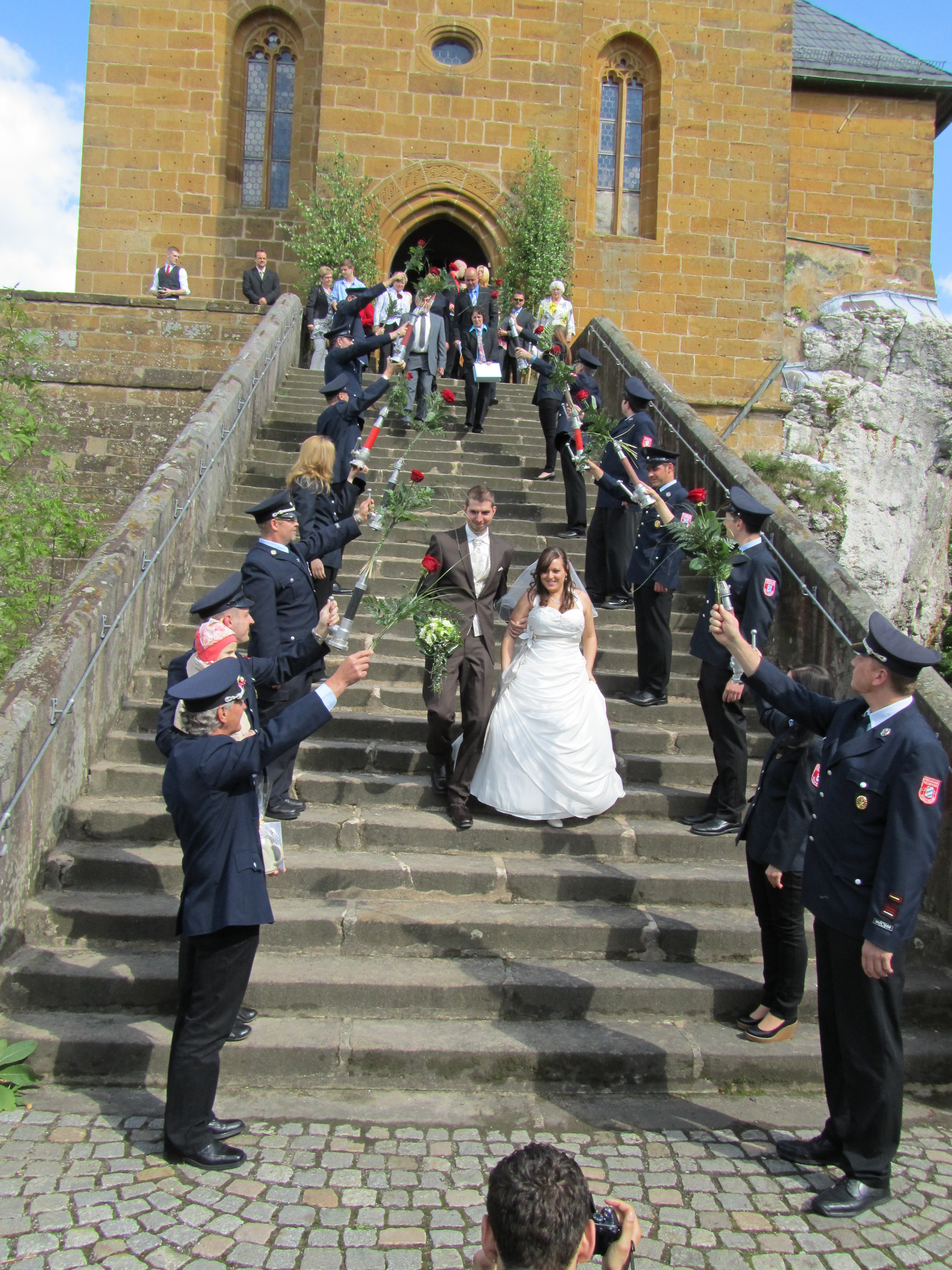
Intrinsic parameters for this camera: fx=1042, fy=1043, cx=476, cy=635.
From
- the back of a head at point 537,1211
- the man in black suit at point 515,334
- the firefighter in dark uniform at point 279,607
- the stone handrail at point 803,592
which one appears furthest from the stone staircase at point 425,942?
the man in black suit at point 515,334

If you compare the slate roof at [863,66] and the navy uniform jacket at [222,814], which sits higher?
the slate roof at [863,66]

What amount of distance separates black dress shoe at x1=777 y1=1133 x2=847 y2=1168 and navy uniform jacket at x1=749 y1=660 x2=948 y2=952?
34.1 inches

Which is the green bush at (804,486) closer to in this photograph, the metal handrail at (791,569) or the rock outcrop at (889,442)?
the rock outcrop at (889,442)

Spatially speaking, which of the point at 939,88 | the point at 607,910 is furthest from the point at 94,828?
the point at 939,88

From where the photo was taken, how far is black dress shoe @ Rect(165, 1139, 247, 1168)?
12.7 feet

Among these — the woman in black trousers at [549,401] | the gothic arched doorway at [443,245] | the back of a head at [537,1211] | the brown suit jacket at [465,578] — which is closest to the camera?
the back of a head at [537,1211]

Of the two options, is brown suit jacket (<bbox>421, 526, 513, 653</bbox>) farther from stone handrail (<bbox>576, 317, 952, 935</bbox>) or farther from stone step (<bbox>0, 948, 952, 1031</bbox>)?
stone handrail (<bbox>576, 317, 952, 935</bbox>)

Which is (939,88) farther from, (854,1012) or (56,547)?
(854,1012)

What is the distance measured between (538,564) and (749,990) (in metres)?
2.72

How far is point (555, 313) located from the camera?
48.1 ft

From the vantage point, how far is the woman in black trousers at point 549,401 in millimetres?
10336

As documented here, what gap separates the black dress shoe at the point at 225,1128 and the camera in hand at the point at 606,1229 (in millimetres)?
2307


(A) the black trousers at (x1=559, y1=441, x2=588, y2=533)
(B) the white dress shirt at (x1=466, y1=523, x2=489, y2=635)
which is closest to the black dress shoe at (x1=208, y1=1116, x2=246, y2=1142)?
(B) the white dress shirt at (x1=466, y1=523, x2=489, y2=635)

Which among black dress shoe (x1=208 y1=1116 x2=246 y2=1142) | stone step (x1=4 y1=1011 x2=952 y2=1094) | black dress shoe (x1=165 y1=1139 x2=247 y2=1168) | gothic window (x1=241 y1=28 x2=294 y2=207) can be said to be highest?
gothic window (x1=241 y1=28 x2=294 y2=207)
